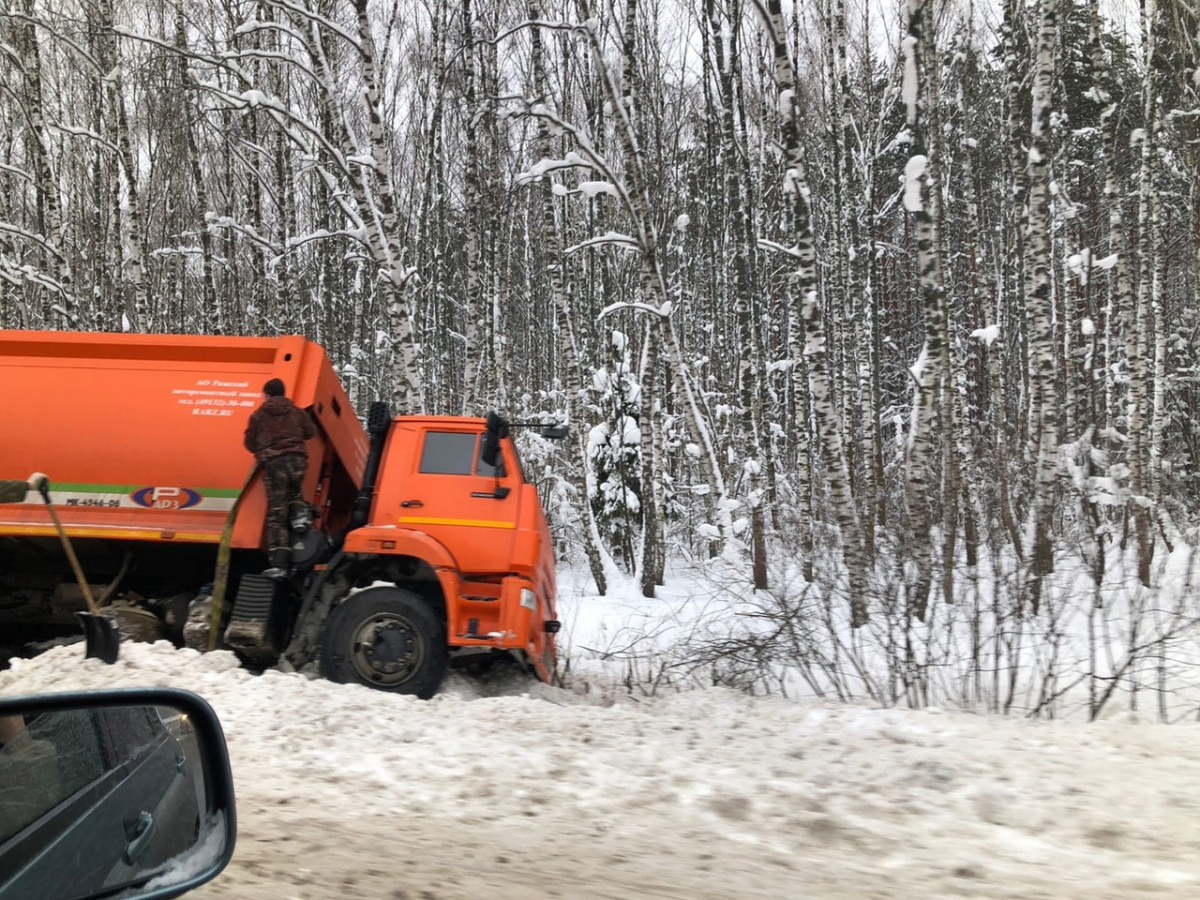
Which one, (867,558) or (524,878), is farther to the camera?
(867,558)

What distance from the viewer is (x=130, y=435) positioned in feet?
25.2

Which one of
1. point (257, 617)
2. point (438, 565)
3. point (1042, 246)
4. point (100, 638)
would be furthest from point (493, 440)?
point (1042, 246)

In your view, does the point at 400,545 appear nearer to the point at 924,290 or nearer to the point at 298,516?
the point at 298,516

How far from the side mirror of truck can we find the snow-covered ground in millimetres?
2167

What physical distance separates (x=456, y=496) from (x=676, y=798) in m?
3.86

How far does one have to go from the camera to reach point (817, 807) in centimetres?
426

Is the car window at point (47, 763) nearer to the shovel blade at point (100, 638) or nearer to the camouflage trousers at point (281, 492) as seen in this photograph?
the shovel blade at point (100, 638)

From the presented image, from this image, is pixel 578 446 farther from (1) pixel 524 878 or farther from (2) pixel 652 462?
(1) pixel 524 878

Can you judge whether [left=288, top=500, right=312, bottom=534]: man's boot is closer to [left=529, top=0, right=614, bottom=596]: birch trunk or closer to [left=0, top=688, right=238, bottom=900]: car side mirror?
[left=0, top=688, right=238, bottom=900]: car side mirror

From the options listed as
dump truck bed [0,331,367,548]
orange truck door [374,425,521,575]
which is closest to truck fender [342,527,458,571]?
orange truck door [374,425,521,575]

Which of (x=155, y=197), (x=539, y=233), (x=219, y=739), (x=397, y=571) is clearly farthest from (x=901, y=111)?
(x=219, y=739)

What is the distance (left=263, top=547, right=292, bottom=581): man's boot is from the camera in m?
7.46

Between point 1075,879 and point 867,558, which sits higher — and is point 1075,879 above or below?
below

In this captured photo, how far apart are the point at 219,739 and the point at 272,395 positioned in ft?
18.8
